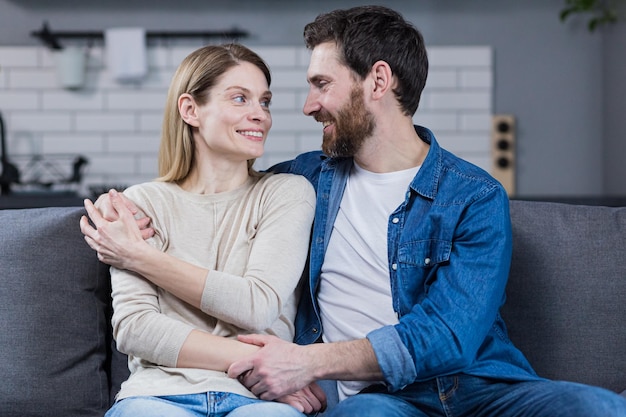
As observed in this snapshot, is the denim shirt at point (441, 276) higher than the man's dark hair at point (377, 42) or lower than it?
lower

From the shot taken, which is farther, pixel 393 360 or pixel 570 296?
pixel 570 296

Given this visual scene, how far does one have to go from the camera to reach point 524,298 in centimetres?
185

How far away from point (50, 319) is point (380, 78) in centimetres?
94

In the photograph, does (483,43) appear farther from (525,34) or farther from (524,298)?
(524,298)

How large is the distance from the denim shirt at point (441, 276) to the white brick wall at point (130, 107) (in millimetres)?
2499

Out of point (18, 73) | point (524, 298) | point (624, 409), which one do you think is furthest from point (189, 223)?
point (18, 73)

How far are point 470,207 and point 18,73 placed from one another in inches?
131

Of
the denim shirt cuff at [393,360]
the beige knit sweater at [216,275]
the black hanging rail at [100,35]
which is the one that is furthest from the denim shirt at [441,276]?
the black hanging rail at [100,35]

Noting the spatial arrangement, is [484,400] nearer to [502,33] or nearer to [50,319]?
[50,319]

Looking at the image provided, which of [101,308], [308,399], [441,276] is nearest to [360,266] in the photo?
[441,276]

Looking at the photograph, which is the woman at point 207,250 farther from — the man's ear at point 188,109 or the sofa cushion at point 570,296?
the sofa cushion at point 570,296

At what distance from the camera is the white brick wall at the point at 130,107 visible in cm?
426

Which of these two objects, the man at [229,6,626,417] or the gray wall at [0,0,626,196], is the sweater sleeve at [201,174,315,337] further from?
the gray wall at [0,0,626,196]

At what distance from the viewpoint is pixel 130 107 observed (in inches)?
168
